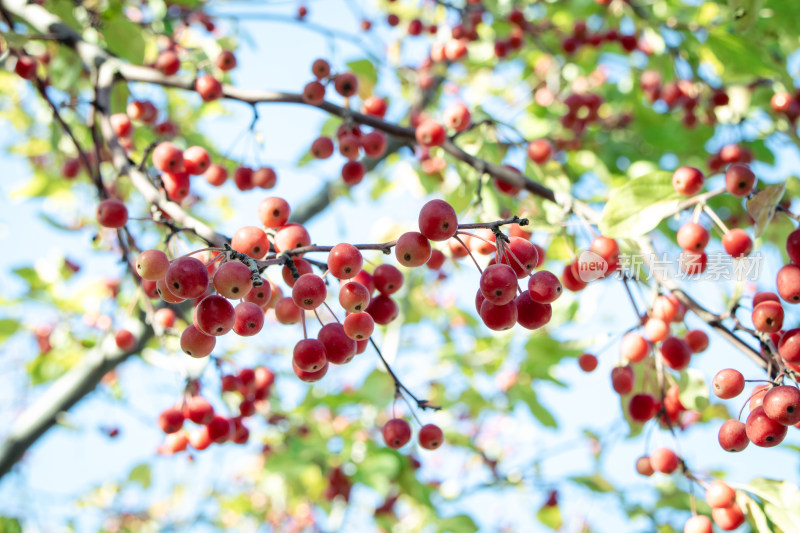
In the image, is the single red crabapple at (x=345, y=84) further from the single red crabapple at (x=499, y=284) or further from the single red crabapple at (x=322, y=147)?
the single red crabapple at (x=499, y=284)

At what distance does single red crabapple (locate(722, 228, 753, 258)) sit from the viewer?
1.90 meters

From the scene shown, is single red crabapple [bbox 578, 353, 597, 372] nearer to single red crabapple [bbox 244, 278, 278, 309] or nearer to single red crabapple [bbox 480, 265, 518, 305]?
single red crabapple [bbox 480, 265, 518, 305]

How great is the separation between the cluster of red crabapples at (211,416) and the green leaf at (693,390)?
1.66m

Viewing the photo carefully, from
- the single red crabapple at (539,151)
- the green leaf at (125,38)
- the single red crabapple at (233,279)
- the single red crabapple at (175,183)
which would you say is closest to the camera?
the single red crabapple at (233,279)

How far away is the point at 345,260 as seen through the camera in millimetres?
1311

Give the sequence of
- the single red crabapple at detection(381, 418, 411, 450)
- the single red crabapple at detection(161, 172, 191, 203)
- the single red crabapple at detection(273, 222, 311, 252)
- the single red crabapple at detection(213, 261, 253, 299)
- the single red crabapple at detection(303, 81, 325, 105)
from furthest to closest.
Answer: the single red crabapple at detection(303, 81, 325, 105)
the single red crabapple at detection(161, 172, 191, 203)
the single red crabapple at detection(381, 418, 411, 450)
the single red crabapple at detection(273, 222, 311, 252)
the single red crabapple at detection(213, 261, 253, 299)

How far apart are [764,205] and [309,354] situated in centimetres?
142

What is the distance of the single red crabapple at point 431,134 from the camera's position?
227 centimetres

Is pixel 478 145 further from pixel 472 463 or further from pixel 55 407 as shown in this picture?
pixel 472 463

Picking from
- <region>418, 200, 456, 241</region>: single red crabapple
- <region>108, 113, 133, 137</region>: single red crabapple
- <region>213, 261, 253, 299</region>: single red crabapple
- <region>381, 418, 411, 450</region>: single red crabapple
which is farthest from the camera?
<region>108, 113, 133, 137</region>: single red crabapple

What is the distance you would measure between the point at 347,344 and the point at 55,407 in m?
2.67

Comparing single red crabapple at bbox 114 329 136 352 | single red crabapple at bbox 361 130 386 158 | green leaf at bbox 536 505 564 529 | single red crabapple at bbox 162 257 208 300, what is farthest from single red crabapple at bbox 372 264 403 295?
green leaf at bbox 536 505 564 529

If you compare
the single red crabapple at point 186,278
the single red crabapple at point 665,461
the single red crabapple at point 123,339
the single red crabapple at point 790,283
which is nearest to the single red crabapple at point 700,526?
the single red crabapple at point 665,461

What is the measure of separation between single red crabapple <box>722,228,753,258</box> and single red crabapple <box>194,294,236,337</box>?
1.60m
